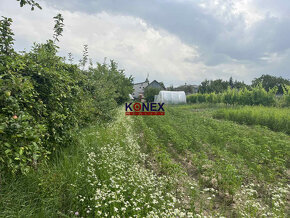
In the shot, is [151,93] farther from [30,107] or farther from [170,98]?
[30,107]

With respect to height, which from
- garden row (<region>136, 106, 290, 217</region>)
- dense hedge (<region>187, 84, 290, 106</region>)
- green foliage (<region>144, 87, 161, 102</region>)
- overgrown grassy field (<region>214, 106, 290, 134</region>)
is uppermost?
green foliage (<region>144, 87, 161, 102</region>)

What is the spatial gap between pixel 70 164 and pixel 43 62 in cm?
216

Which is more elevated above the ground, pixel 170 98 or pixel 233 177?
pixel 170 98

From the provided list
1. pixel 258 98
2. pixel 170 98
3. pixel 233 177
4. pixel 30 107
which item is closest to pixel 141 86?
pixel 170 98

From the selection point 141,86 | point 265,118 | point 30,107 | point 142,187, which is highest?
point 141,86

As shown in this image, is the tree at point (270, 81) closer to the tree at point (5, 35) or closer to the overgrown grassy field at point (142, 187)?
the overgrown grassy field at point (142, 187)

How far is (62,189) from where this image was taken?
278 cm

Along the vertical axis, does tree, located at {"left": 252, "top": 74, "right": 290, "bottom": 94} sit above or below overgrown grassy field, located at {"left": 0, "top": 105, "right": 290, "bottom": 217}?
above

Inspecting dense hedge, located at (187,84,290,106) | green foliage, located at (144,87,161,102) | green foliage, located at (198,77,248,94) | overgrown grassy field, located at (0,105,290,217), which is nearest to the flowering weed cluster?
overgrown grassy field, located at (0,105,290,217)

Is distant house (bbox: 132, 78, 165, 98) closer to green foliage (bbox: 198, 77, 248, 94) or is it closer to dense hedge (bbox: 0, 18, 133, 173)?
green foliage (bbox: 198, 77, 248, 94)

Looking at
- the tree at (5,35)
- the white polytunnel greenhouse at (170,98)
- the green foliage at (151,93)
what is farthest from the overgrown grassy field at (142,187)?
the green foliage at (151,93)

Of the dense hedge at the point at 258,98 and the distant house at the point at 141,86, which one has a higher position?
the distant house at the point at 141,86

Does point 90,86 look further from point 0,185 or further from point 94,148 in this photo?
point 0,185

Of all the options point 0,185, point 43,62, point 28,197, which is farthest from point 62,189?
point 43,62
